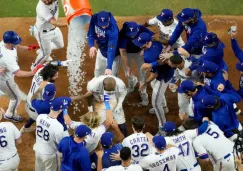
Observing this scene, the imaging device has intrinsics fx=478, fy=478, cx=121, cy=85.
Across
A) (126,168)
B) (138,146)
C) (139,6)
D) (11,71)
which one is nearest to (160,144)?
(138,146)

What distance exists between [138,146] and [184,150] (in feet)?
2.08

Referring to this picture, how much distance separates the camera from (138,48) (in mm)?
8594

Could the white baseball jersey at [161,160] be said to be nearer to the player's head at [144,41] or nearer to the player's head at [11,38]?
the player's head at [144,41]

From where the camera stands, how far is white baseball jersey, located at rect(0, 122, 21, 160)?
21.0 ft

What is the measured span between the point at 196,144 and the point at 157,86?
176 cm

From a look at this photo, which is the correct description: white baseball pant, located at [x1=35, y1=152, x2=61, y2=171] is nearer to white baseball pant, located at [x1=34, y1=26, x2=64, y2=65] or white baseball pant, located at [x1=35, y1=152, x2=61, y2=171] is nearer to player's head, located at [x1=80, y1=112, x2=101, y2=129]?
player's head, located at [x1=80, y1=112, x2=101, y2=129]

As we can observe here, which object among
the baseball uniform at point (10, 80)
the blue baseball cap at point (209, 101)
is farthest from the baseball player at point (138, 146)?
the baseball uniform at point (10, 80)

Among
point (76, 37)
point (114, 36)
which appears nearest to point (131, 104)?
point (114, 36)

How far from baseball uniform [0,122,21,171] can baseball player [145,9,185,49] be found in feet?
10.6

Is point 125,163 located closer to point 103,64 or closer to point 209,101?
point 209,101

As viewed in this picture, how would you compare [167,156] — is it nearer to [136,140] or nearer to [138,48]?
[136,140]

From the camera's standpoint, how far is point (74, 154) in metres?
6.16

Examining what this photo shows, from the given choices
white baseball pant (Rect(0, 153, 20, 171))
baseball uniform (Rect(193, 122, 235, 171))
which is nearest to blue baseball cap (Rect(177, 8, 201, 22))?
baseball uniform (Rect(193, 122, 235, 171))

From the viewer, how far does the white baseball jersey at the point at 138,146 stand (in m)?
6.30
